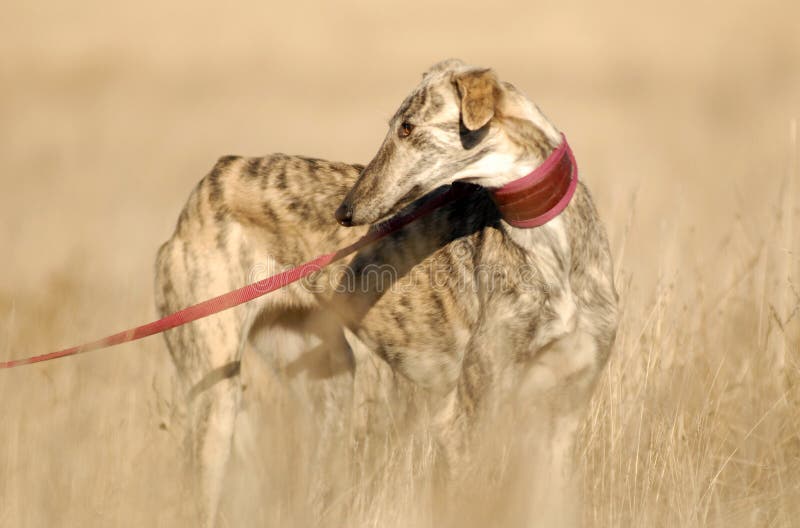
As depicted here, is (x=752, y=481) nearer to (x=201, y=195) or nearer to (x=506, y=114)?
(x=506, y=114)

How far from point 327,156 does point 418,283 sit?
7.36m

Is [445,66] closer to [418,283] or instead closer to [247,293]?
[418,283]

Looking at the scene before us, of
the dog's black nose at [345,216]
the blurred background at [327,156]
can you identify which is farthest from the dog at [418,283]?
the blurred background at [327,156]

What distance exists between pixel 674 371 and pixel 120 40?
1544cm

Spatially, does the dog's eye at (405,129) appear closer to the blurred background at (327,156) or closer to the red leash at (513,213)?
the red leash at (513,213)

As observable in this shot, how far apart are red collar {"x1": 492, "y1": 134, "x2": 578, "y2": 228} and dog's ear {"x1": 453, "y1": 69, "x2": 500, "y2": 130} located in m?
0.27

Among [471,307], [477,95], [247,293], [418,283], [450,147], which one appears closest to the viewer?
[477,95]

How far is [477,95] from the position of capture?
4.07m

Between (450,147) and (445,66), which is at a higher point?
(445,66)

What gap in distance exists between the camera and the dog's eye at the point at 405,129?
427cm

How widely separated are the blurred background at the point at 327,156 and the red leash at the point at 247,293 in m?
0.15

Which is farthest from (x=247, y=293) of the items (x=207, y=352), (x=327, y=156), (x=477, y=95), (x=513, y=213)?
(x=327, y=156)

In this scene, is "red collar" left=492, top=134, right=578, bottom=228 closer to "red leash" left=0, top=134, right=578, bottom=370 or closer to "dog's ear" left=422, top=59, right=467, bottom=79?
"red leash" left=0, top=134, right=578, bottom=370

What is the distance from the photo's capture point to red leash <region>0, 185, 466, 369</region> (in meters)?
4.14
